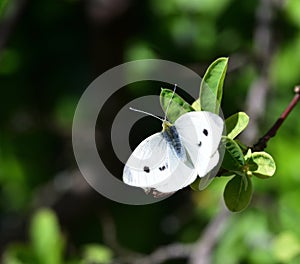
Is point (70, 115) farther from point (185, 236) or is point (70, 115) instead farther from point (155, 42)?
point (185, 236)

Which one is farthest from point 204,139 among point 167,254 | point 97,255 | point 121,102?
point 121,102

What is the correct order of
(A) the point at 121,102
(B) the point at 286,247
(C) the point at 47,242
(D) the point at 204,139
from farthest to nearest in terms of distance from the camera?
(A) the point at 121,102 → (C) the point at 47,242 → (B) the point at 286,247 → (D) the point at 204,139

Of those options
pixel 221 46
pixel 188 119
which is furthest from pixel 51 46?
pixel 188 119

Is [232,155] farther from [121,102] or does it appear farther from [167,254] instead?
[121,102]

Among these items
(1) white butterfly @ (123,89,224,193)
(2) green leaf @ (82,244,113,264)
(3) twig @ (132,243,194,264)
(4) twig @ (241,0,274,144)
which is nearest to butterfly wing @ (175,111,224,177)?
(1) white butterfly @ (123,89,224,193)

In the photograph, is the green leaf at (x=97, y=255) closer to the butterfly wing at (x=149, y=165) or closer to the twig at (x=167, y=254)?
the twig at (x=167, y=254)

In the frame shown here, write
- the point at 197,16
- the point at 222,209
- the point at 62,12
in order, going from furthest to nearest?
1. the point at 62,12
2. the point at 197,16
3. the point at 222,209

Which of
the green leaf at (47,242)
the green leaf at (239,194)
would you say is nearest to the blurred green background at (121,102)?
the green leaf at (47,242)
